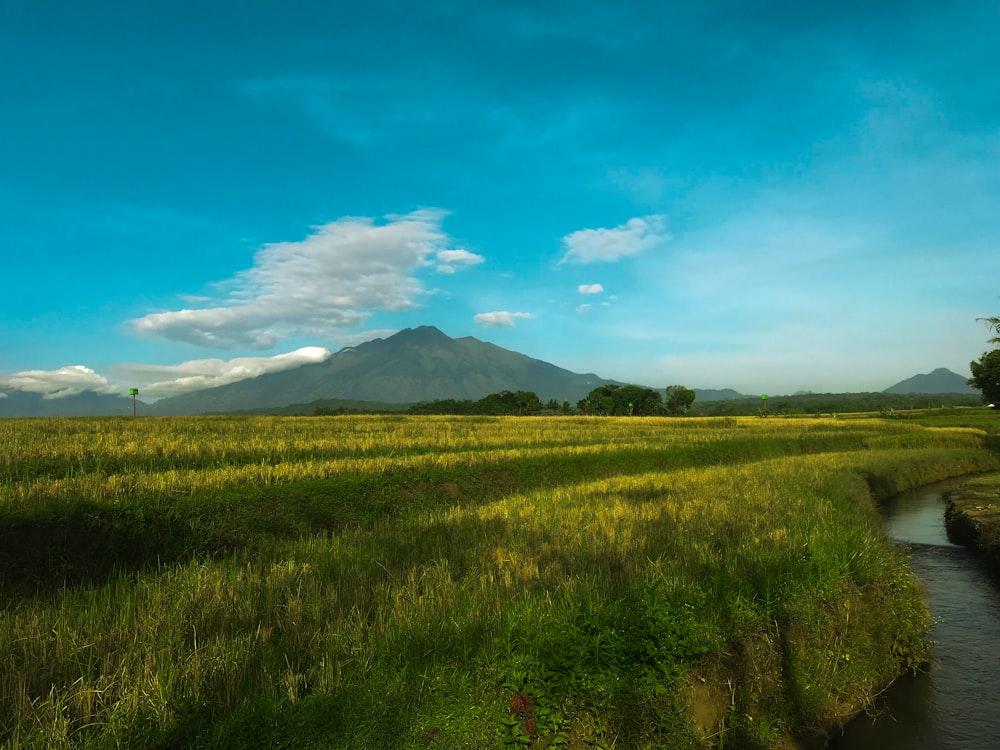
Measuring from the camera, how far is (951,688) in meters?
7.16

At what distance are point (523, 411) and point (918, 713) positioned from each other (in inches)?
4949

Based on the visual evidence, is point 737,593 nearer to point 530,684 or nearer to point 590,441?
point 530,684

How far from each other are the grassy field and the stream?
1.03 ft

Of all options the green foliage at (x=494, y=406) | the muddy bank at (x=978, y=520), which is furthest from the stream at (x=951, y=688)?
the green foliage at (x=494, y=406)

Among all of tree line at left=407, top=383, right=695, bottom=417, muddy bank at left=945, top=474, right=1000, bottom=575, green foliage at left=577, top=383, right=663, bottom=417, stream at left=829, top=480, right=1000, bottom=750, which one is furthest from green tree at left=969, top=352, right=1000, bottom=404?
green foliage at left=577, top=383, right=663, bottom=417

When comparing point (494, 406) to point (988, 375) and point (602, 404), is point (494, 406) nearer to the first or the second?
point (602, 404)

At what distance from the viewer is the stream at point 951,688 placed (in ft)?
20.7

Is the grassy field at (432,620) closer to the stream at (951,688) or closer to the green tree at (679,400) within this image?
the stream at (951,688)

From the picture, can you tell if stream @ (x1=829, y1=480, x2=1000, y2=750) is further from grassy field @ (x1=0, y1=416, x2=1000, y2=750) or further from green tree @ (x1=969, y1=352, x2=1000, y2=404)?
green tree @ (x1=969, y1=352, x2=1000, y2=404)

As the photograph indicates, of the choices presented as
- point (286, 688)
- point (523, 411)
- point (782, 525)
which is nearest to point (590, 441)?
point (782, 525)

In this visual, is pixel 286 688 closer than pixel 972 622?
Yes

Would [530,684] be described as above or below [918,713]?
above

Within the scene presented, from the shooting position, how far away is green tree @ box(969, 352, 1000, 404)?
42094mm

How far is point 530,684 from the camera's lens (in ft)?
15.9
